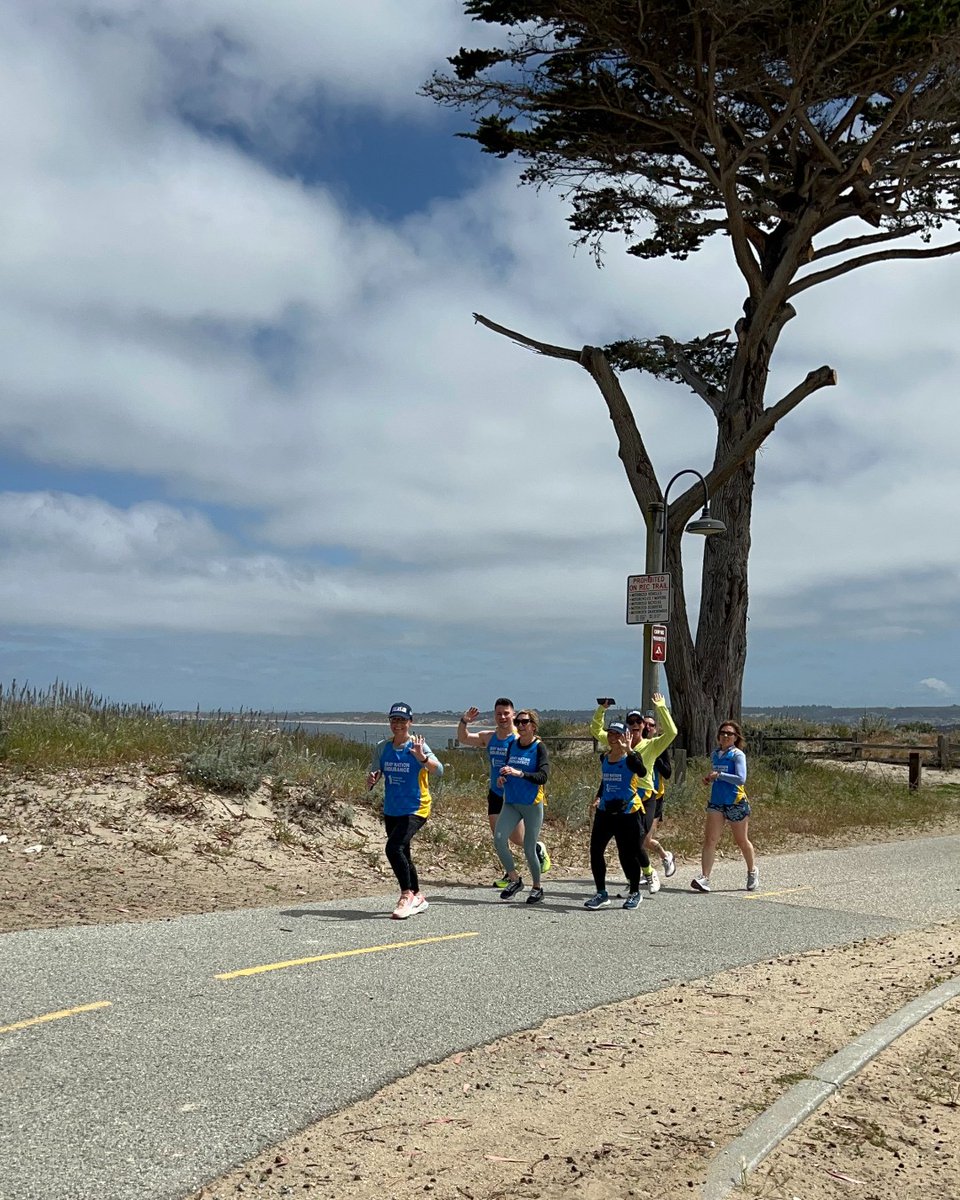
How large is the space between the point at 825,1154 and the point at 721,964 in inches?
150

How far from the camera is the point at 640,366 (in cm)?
2709

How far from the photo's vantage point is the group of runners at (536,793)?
1016cm

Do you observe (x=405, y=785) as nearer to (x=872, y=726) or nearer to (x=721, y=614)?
(x=721, y=614)

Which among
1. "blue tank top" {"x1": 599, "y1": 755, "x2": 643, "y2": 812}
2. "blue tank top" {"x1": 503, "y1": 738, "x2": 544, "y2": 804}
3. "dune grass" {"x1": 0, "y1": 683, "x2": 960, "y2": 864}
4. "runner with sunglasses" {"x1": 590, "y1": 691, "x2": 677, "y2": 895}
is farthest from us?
"dune grass" {"x1": 0, "y1": 683, "x2": 960, "y2": 864}

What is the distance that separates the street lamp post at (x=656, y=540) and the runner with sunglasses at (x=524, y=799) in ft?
22.0

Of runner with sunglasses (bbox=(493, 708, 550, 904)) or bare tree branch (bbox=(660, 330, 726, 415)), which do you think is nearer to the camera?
runner with sunglasses (bbox=(493, 708, 550, 904))

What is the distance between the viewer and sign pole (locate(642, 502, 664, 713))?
1903 cm

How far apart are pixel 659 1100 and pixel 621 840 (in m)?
5.84

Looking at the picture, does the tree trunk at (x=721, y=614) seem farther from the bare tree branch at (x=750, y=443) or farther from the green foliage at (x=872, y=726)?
the green foliage at (x=872, y=726)

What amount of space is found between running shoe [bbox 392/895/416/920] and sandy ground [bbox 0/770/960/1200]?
73.5 inches

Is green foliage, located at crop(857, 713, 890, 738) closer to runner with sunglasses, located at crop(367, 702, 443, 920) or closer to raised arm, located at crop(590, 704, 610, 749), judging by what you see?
raised arm, located at crop(590, 704, 610, 749)

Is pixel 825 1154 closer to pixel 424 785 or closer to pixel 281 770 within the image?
pixel 424 785

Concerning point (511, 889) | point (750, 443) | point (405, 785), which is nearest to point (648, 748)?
point (511, 889)

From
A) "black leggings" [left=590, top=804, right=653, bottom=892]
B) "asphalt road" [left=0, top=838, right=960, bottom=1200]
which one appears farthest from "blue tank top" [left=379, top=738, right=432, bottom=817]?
"black leggings" [left=590, top=804, right=653, bottom=892]
